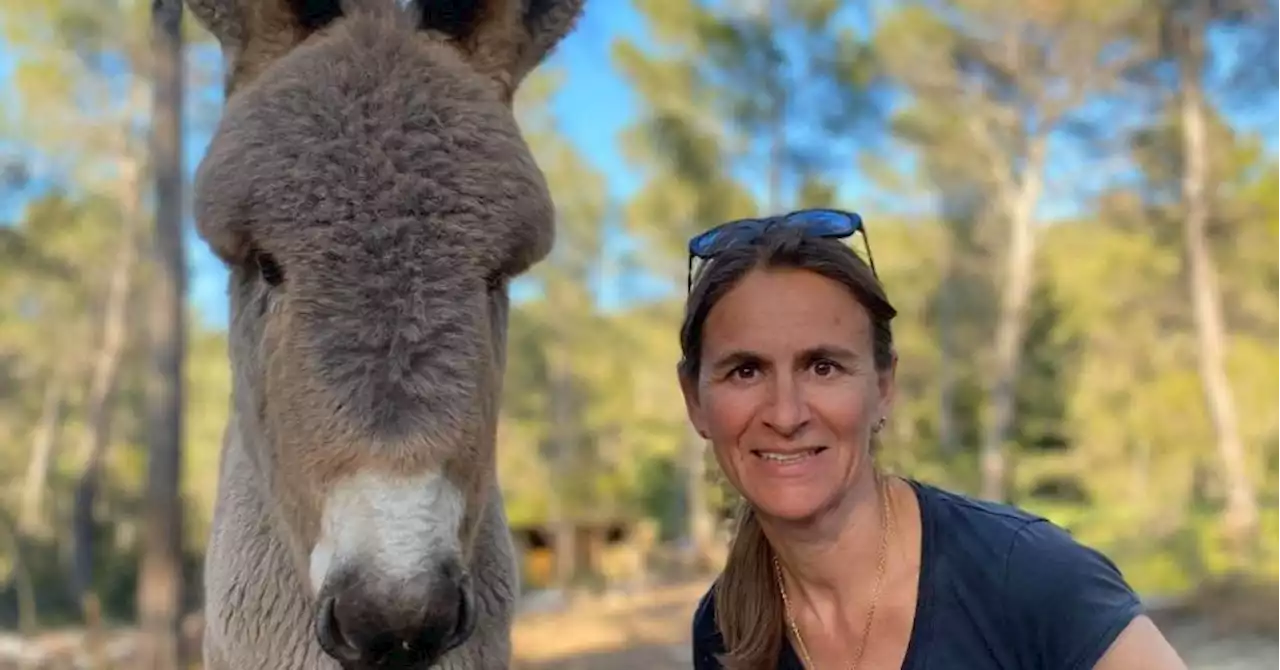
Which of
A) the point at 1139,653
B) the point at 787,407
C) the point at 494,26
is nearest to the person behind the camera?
the point at 1139,653

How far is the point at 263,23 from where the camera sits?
8.25ft

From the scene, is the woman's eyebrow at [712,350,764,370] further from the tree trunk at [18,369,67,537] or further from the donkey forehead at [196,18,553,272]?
the tree trunk at [18,369,67,537]

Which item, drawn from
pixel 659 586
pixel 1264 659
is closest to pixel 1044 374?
pixel 659 586

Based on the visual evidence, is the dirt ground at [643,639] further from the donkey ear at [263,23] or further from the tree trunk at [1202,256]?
the donkey ear at [263,23]

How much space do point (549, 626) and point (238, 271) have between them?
18.6m

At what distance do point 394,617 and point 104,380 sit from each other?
91.5 feet

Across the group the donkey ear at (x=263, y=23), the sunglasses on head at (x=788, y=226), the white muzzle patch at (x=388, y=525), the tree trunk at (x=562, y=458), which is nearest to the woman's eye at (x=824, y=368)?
the sunglasses on head at (x=788, y=226)

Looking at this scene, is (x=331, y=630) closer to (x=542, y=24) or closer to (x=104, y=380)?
(x=542, y=24)

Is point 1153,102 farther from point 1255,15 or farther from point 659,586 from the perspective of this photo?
point 659,586

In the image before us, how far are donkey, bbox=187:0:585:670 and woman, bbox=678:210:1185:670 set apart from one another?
521mm

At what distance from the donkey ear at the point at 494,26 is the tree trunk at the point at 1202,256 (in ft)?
63.7

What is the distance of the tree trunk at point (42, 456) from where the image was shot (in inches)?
1162

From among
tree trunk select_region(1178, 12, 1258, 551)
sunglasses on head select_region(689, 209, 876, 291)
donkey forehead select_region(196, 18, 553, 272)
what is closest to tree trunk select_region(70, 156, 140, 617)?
tree trunk select_region(1178, 12, 1258, 551)

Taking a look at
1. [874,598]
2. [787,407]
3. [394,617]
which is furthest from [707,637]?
[394,617]
